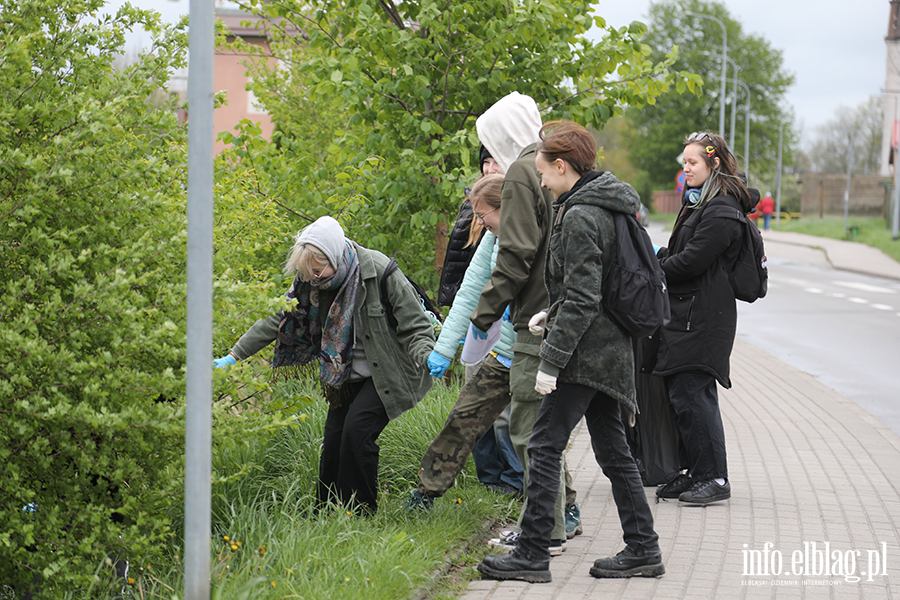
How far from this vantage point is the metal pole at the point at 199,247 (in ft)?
8.88

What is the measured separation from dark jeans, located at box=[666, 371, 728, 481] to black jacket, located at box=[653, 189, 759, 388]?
0.08m

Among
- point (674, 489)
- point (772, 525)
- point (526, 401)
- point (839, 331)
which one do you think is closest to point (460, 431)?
point (526, 401)

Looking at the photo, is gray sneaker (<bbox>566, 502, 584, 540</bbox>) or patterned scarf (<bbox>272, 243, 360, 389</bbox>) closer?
patterned scarf (<bbox>272, 243, 360, 389</bbox>)

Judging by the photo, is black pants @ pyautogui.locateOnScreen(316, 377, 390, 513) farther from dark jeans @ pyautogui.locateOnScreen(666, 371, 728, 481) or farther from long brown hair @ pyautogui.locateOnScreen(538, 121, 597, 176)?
dark jeans @ pyautogui.locateOnScreen(666, 371, 728, 481)

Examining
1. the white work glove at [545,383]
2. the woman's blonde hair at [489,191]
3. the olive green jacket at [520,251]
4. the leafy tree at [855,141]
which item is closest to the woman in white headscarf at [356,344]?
the olive green jacket at [520,251]

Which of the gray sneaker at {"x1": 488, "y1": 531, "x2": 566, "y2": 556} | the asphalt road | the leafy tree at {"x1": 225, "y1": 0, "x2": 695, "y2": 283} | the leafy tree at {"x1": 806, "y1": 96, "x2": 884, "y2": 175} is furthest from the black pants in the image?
the leafy tree at {"x1": 806, "y1": 96, "x2": 884, "y2": 175}

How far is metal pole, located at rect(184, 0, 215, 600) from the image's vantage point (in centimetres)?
271

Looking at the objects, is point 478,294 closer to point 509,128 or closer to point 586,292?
point 586,292

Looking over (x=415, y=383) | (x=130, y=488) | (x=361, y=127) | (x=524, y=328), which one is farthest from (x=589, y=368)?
(x=361, y=127)

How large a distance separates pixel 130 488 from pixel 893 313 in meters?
15.1

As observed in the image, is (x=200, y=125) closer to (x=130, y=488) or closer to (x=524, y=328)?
(x=130, y=488)

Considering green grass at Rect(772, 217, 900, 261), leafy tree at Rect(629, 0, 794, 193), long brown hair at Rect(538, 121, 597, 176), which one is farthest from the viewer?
leafy tree at Rect(629, 0, 794, 193)

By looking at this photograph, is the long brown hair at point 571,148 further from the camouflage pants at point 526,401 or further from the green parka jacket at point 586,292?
the camouflage pants at point 526,401

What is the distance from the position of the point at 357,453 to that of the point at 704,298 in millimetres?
2004
